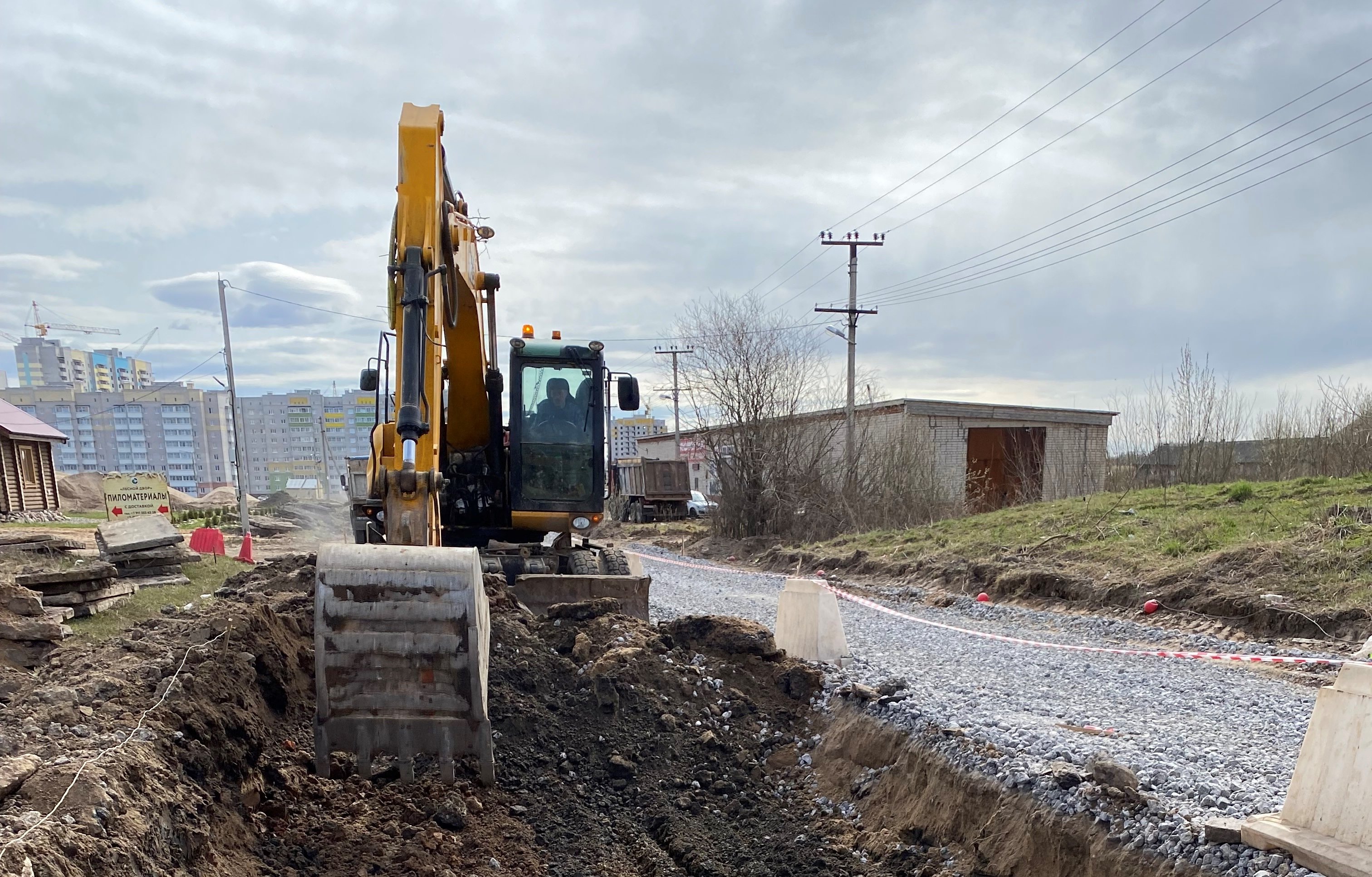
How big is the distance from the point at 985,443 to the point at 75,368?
123 meters

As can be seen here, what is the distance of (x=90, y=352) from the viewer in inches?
4488

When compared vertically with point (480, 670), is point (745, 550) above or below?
below

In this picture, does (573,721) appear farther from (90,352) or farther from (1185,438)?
(90,352)

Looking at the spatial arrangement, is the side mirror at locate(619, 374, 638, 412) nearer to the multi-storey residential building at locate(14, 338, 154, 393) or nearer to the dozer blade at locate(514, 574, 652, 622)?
the dozer blade at locate(514, 574, 652, 622)

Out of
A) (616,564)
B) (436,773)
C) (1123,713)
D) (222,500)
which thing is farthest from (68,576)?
(222,500)

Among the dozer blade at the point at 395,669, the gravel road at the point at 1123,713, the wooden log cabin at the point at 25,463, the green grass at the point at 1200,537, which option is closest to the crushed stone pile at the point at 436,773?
the dozer blade at the point at 395,669

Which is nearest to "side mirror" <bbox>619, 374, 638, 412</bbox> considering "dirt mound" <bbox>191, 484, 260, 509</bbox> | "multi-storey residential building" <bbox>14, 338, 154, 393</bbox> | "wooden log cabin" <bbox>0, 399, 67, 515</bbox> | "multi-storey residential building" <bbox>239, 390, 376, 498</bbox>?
"wooden log cabin" <bbox>0, 399, 67, 515</bbox>

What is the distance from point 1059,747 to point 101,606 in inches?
353

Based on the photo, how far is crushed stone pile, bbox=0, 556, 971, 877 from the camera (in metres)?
3.27

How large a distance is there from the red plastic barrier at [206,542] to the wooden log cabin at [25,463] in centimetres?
1178

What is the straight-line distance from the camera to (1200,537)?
34.2ft

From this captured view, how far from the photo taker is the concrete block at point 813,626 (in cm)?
652

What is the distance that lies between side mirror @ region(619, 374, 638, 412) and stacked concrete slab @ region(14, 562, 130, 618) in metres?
5.56

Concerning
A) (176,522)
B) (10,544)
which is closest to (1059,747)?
(10,544)
